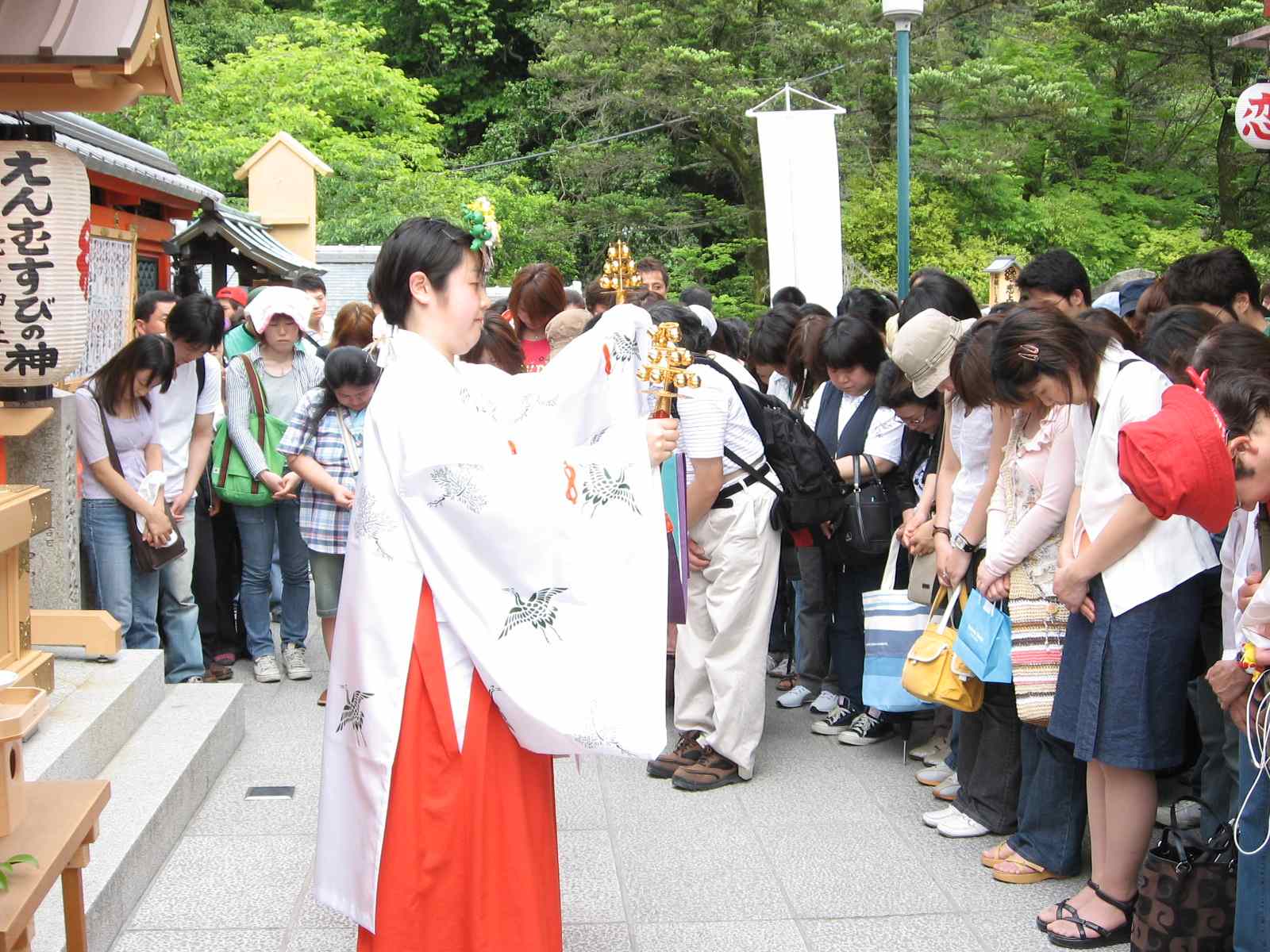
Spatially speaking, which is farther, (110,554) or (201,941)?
(110,554)

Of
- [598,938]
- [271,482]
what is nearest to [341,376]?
[271,482]

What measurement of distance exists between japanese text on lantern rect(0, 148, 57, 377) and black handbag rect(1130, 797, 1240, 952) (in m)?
4.46

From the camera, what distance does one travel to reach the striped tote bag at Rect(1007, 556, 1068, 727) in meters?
3.95

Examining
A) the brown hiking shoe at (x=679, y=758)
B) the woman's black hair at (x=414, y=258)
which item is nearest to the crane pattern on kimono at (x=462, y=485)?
the woman's black hair at (x=414, y=258)

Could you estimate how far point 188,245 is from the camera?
12703 millimetres

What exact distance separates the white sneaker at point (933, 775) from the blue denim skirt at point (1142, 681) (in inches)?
58.8

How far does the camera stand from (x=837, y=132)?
66.1ft

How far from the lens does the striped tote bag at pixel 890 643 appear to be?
4.98m

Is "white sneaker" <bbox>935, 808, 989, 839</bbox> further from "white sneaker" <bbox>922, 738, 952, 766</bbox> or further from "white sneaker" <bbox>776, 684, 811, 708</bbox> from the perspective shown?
"white sneaker" <bbox>776, 684, 811, 708</bbox>

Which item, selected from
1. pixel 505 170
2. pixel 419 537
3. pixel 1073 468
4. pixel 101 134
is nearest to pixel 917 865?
pixel 1073 468

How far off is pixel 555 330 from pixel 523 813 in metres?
3.21

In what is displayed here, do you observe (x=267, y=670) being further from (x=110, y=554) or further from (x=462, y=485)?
(x=462, y=485)

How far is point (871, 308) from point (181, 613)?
12.3ft

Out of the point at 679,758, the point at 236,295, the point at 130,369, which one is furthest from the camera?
the point at 236,295
